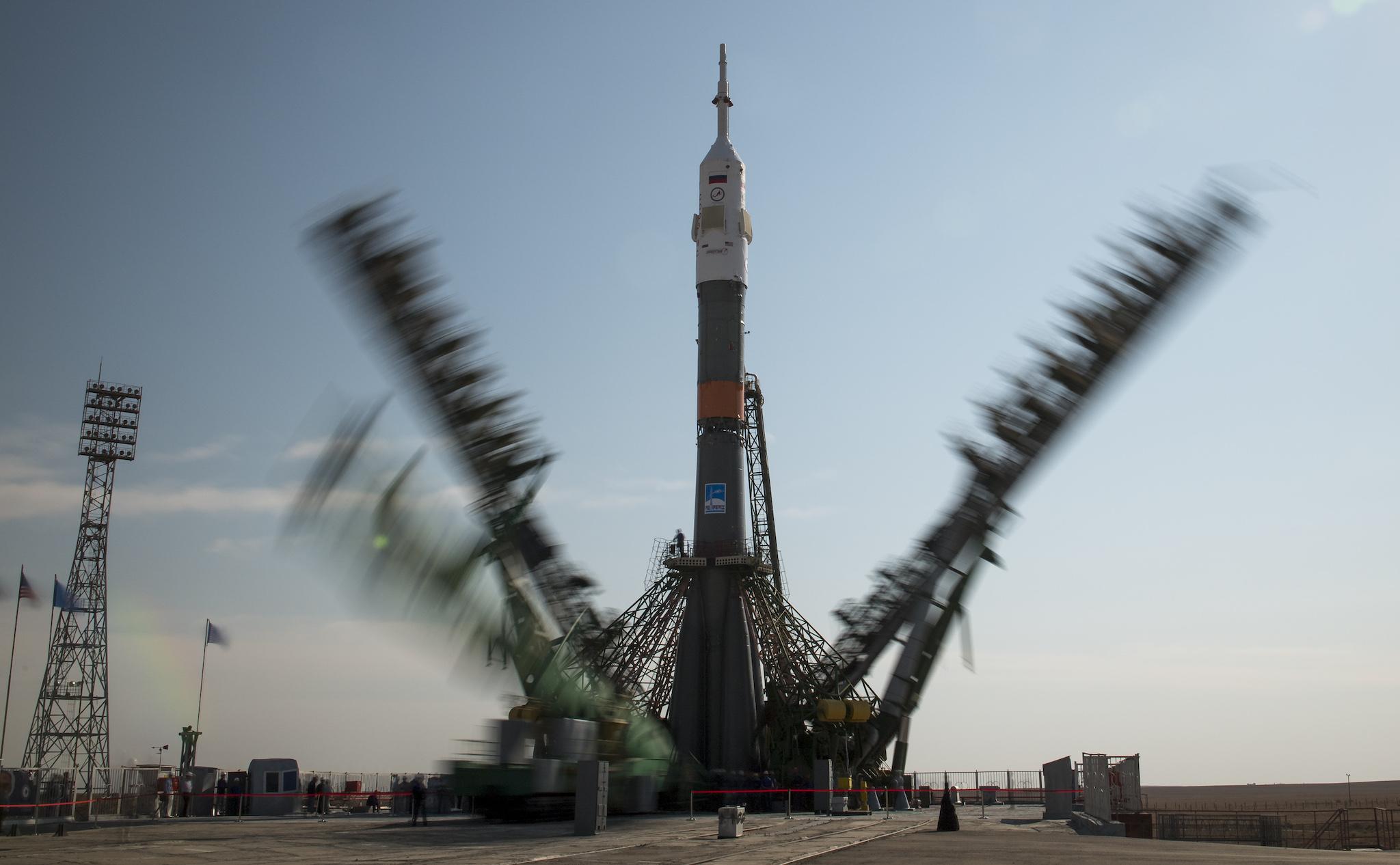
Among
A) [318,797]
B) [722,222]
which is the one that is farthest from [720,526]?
[318,797]

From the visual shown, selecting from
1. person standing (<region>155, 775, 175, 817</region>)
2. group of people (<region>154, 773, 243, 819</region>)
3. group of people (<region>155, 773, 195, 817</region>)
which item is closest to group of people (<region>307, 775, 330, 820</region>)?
group of people (<region>154, 773, 243, 819</region>)

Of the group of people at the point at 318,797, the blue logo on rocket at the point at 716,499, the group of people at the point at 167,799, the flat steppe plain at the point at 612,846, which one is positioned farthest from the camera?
the blue logo on rocket at the point at 716,499

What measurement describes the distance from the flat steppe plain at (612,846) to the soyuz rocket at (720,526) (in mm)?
14082

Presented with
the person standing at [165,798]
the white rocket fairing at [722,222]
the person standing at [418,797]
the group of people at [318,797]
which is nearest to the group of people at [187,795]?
the person standing at [165,798]

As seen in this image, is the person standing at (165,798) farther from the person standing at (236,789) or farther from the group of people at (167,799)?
the person standing at (236,789)

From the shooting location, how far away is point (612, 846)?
20469 millimetres

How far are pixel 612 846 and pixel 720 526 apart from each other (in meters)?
26.0

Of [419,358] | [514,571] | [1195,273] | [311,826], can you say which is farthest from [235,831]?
[1195,273]

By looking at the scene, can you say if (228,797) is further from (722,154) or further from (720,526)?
(722,154)

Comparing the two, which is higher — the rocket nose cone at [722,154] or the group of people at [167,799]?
the rocket nose cone at [722,154]

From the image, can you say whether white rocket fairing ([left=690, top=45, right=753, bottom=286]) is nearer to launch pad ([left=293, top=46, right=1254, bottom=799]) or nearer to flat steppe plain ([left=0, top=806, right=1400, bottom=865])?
launch pad ([left=293, top=46, right=1254, bottom=799])

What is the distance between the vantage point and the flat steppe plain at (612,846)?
17703mm

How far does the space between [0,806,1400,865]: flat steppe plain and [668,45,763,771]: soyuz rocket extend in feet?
46.2

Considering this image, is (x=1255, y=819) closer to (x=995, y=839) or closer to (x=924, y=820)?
(x=924, y=820)
